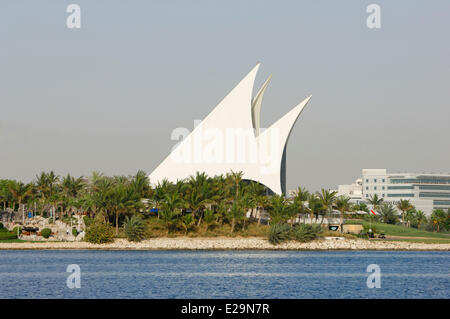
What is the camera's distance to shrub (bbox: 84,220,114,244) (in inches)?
2393

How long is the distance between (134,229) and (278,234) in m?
13.4

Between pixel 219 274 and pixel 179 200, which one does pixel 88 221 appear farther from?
pixel 219 274

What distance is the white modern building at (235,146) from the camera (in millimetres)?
81062

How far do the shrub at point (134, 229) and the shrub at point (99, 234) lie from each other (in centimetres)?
148

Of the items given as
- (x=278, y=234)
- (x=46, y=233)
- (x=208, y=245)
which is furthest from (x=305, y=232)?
(x=46, y=233)

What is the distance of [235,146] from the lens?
83500 mm

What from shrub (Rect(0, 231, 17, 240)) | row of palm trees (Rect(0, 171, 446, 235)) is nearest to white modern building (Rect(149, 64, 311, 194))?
row of palm trees (Rect(0, 171, 446, 235))

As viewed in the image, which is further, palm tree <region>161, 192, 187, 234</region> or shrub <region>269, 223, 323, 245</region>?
palm tree <region>161, 192, 187, 234</region>

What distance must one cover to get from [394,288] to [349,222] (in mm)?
54147

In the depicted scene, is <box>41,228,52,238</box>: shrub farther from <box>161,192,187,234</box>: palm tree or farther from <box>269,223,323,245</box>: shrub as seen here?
<box>269,223,323,245</box>: shrub

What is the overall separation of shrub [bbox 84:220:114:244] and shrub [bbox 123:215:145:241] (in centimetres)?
148

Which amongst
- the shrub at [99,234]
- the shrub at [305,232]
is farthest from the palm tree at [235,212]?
the shrub at [99,234]
